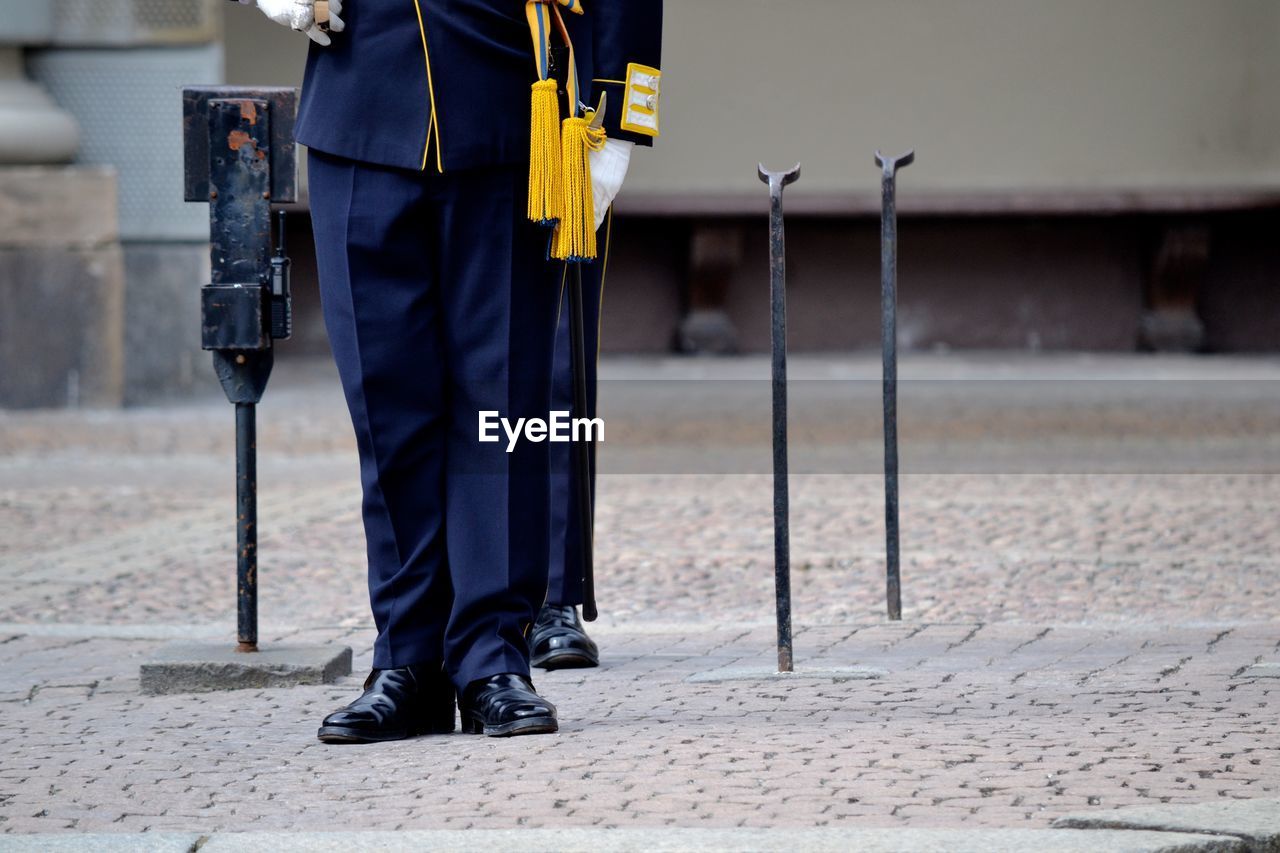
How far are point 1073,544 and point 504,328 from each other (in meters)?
3.06

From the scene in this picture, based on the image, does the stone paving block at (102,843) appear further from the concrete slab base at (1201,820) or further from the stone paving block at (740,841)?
the concrete slab base at (1201,820)

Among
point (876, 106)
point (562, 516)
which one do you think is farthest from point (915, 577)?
point (876, 106)

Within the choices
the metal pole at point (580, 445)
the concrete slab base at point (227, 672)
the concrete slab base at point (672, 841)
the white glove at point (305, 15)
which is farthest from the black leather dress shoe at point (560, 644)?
the concrete slab base at point (672, 841)

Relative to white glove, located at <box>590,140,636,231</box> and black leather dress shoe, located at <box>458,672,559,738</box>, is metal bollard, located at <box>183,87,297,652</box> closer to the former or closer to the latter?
white glove, located at <box>590,140,636,231</box>

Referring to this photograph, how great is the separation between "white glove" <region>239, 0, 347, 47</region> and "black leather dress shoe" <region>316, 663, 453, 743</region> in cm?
105

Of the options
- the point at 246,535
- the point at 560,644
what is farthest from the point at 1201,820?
the point at 246,535

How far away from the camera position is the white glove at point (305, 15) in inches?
133

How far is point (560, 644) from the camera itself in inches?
169

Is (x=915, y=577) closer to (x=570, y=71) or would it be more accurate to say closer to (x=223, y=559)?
(x=223, y=559)

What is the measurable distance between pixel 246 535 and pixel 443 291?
1.05 metres

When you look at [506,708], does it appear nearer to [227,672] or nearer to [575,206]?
[575,206]

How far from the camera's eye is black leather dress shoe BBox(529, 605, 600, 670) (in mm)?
4293

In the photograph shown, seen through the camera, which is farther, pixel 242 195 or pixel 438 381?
pixel 242 195

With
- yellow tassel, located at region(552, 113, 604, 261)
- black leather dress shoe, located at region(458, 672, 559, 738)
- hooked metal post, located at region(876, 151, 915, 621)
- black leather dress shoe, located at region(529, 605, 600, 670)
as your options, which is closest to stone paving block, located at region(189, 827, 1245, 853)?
black leather dress shoe, located at region(458, 672, 559, 738)
